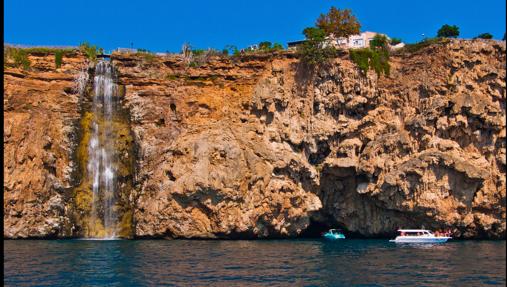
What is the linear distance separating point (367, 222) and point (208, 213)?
53.2ft

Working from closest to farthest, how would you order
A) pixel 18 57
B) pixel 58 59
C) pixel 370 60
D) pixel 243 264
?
pixel 243 264
pixel 18 57
pixel 58 59
pixel 370 60

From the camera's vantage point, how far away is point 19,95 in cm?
5700

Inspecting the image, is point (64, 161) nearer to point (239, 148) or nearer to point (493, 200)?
point (239, 148)

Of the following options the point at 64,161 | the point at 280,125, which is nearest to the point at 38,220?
the point at 64,161

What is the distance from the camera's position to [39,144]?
181 ft

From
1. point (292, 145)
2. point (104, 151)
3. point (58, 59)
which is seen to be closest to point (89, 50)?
point (58, 59)

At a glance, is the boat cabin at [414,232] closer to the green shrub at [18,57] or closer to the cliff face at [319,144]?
the cliff face at [319,144]

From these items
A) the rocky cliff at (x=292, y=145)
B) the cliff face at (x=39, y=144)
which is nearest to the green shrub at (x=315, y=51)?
the rocky cliff at (x=292, y=145)

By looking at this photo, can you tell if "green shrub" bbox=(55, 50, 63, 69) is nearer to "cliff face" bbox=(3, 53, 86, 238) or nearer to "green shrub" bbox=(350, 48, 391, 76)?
"cliff face" bbox=(3, 53, 86, 238)

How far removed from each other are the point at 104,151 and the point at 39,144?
20.0 ft

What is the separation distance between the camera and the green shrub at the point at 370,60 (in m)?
61.5

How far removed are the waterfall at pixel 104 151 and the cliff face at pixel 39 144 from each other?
5.90 ft

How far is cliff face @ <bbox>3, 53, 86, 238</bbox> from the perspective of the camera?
53.4m

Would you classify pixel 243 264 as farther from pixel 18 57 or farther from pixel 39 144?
pixel 18 57
